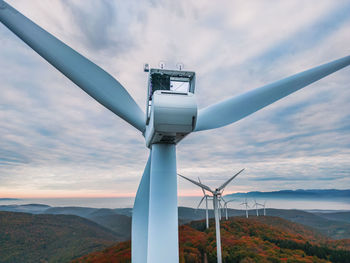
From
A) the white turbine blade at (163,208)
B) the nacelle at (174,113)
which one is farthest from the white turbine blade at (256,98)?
the nacelle at (174,113)

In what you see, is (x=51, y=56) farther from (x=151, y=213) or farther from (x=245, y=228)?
(x=245, y=228)

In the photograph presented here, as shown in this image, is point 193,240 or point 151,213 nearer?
point 151,213

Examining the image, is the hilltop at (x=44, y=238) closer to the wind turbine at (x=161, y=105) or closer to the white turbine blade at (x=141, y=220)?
the white turbine blade at (x=141, y=220)

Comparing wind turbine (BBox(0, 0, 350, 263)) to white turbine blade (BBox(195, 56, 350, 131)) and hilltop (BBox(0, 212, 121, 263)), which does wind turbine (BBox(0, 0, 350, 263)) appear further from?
hilltop (BBox(0, 212, 121, 263))

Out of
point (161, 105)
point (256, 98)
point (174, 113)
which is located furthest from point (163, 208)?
point (256, 98)

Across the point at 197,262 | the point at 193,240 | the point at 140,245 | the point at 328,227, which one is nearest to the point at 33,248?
the point at 193,240

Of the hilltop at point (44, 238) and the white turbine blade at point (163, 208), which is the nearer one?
the white turbine blade at point (163, 208)

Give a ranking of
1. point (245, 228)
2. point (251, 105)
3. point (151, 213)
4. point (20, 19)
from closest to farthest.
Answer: point (20, 19)
point (151, 213)
point (251, 105)
point (245, 228)
